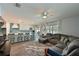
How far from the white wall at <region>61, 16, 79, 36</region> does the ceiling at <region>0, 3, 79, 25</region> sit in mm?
84

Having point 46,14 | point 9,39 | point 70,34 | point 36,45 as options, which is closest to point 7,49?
point 9,39

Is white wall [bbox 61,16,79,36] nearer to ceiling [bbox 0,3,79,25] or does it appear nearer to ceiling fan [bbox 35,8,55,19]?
ceiling [bbox 0,3,79,25]

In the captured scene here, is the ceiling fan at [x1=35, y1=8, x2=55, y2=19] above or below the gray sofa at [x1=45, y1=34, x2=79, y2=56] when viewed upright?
above

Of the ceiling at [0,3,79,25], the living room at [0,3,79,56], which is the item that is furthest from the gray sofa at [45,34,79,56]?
the ceiling at [0,3,79,25]

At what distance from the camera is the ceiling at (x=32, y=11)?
4.86ft

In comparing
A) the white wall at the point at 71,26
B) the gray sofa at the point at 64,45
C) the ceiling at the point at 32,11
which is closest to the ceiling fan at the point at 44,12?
the ceiling at the point at 32,11

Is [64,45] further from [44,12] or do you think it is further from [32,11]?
[32,11]

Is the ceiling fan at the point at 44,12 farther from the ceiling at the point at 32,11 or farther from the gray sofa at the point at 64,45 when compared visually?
the gray sofa at the point at 64,45

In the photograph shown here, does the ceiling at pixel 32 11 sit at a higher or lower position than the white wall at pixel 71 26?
higher

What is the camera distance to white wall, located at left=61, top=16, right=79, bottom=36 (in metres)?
1.52

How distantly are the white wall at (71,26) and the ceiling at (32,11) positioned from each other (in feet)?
0.28

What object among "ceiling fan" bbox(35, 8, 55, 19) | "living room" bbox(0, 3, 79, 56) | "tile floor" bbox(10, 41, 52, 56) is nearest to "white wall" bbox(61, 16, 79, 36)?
"living room" bbox(0, 3, 79, 56)

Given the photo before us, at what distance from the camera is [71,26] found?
5.07 feet

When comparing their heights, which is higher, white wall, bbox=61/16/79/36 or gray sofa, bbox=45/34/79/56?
white wall, bbox=61/16/79/36
